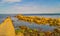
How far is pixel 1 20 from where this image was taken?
120 centimetres

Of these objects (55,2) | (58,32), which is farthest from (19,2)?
(58,32)

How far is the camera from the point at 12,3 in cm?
123

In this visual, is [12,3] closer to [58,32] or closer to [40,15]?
[40,15]

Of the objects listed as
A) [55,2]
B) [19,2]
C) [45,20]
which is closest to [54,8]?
[55,2]

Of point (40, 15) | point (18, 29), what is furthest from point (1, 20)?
point (40, 15)

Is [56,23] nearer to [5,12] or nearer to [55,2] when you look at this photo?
[55,2]

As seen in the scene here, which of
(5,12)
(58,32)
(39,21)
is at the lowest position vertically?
(58,32)

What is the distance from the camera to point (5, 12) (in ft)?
3.98

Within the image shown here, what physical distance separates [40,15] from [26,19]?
16 cm

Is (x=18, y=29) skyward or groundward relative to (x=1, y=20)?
groundward

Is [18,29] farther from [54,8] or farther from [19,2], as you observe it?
[54,8]

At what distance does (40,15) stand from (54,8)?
176 millimetres

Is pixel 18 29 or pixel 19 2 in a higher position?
pixel 19 2

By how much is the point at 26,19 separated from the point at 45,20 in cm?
21
